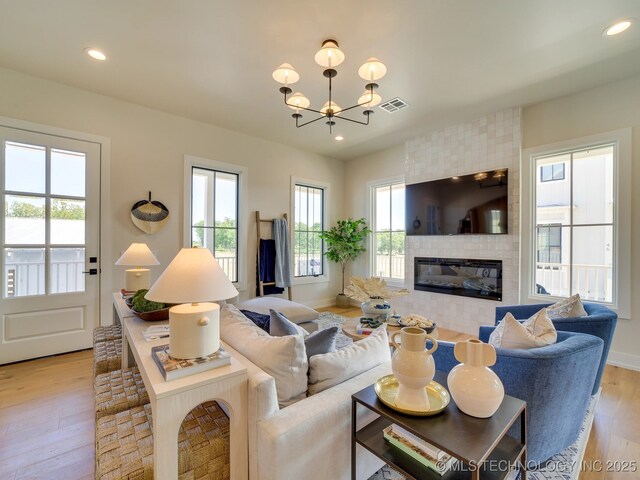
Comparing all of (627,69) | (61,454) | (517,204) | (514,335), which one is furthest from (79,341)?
(627,69)

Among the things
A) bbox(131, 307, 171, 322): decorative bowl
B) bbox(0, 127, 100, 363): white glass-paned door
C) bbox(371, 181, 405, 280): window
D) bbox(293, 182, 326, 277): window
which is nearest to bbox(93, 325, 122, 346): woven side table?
bbox(131, 307, 171, 322): decorative bowl

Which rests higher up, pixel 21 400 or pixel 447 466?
pixel 447 466

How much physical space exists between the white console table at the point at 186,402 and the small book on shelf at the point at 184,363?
0.06ft

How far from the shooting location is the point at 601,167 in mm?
3092

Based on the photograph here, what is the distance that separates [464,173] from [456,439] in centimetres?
369

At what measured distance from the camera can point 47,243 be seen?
2957 mm

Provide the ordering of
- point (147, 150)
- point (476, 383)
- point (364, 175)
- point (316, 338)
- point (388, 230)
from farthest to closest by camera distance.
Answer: point (364, 175)
point (388, 230)
point (147, 150)
point (316, 338)
point (476, 383)

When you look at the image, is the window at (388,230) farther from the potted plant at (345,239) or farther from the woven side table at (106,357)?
the woven side table at (106,357)

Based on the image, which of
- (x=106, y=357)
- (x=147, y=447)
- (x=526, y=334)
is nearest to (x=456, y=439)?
(x=526, y=334)

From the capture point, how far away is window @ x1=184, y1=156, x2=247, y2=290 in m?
3.91

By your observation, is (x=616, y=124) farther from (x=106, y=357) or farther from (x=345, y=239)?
(x=106, y=357)

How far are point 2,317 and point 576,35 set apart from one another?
5.72 m

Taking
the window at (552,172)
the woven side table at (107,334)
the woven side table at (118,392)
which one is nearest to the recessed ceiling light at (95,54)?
the woven side table at (107,334)

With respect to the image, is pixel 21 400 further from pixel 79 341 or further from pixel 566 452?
pixel 566 452
